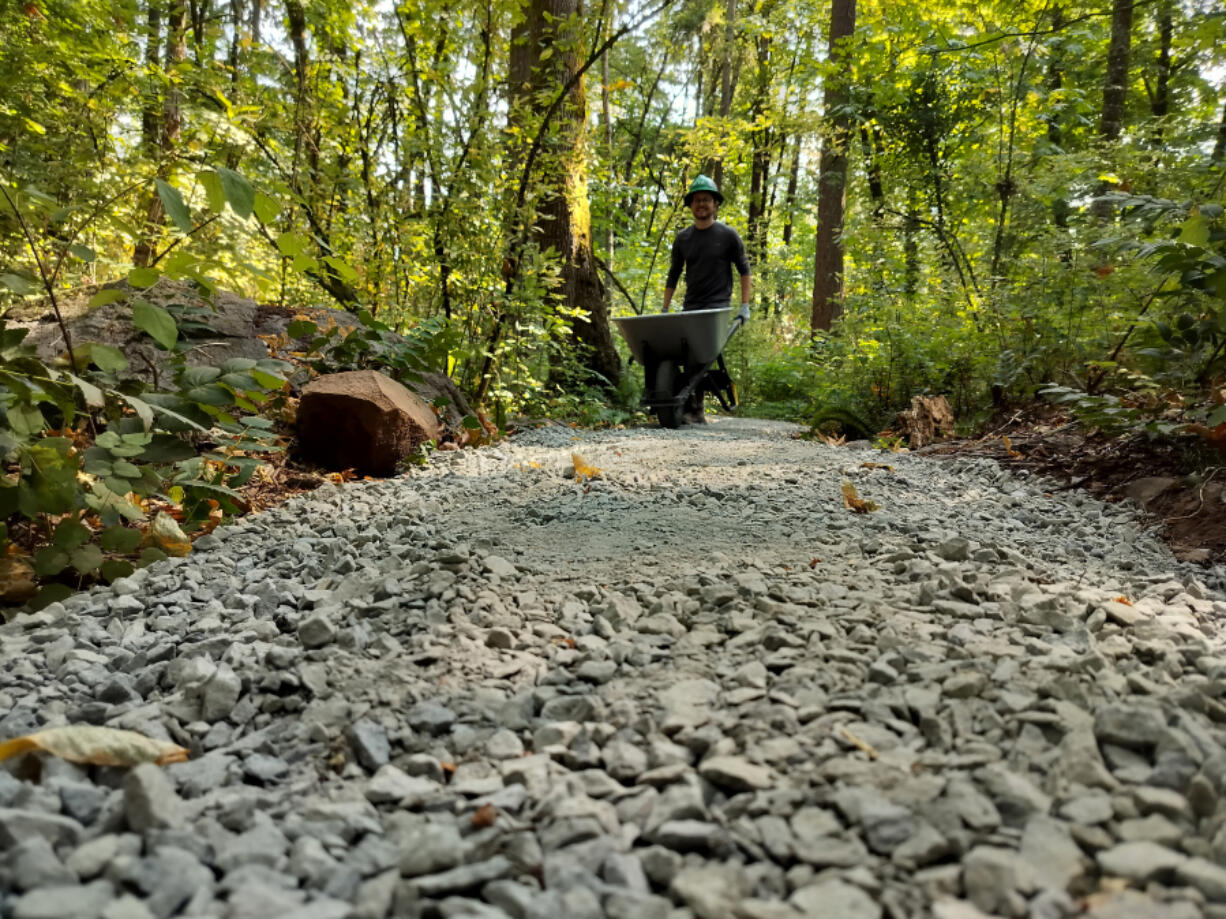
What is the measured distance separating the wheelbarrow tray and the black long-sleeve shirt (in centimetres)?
69

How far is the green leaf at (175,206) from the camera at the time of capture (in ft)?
4.50

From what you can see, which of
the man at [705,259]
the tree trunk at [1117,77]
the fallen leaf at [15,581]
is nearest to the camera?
the fallen leaf at [15,581]

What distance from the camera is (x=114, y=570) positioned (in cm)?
176

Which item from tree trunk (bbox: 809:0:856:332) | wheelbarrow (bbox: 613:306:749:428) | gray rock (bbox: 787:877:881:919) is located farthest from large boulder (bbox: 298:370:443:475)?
tree trunk (bbox: 809:0:856:332)

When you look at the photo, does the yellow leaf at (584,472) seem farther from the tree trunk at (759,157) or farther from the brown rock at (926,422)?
the tree trunk at (759,157)

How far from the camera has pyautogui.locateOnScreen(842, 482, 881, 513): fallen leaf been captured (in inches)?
87.0

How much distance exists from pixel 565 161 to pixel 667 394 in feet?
6.24

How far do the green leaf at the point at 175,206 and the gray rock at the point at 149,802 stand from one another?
1.07m

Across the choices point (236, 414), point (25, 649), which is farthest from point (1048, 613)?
point (236, 414)

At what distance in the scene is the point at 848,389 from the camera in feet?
18.8

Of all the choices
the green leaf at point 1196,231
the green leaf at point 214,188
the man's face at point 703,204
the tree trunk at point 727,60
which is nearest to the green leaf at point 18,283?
the green leaf at point 214,188

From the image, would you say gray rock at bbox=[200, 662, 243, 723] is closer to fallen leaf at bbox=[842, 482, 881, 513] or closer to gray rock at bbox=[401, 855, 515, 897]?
gray rock at bbox=[401, 855, 515, 897]

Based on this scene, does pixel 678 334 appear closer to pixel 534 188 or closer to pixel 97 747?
pixel 534 188

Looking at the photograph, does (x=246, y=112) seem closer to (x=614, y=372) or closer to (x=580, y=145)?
(x=580, y=145)
